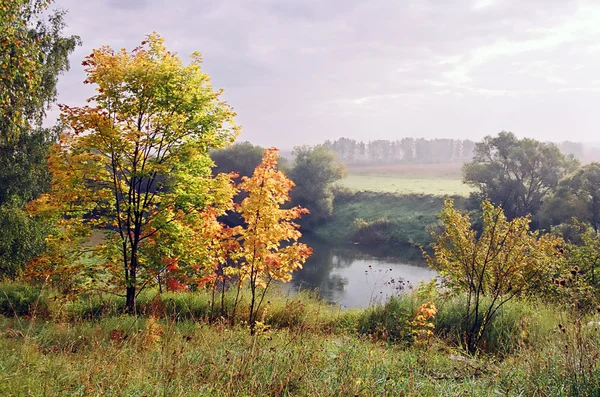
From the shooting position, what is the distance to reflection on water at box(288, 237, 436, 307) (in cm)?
2139

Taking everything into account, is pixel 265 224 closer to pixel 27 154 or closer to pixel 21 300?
pixel 21 300

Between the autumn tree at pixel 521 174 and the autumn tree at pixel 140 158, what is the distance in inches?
1218

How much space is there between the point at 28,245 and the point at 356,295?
14312mm

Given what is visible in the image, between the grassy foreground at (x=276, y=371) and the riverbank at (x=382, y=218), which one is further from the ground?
the grassy foreground at (x=276, y=371)

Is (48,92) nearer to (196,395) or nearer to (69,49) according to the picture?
(69,49)

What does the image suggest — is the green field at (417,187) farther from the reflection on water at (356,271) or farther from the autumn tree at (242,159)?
the reflection on water at (356,271)

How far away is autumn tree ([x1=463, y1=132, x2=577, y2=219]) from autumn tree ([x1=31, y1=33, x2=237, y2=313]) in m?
30.9

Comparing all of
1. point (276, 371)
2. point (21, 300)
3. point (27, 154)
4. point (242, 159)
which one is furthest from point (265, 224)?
point (242, 159)

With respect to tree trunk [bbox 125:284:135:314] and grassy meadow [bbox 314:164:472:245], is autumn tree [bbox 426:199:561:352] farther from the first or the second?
grassy meadow [bbox 314:164:472:245]

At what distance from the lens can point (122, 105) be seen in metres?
9.29

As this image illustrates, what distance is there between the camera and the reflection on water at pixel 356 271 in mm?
21389

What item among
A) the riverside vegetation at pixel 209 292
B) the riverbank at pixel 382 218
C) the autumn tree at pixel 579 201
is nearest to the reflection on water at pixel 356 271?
the riverbank at pixel 382 218

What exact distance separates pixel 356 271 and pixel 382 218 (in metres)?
14.8

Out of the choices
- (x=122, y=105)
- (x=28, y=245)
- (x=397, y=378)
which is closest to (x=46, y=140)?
(x=28, y=245)
